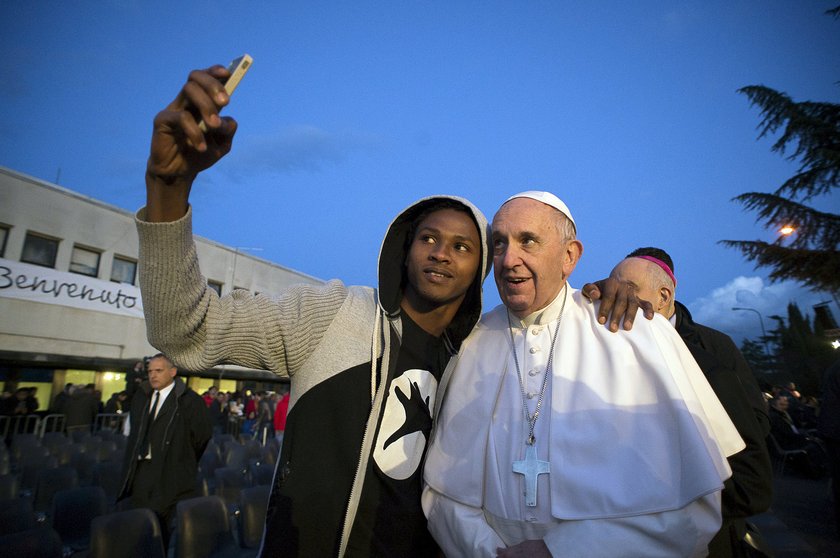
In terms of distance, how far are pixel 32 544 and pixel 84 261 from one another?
22716 mm

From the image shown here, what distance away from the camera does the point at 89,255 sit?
21594 mm

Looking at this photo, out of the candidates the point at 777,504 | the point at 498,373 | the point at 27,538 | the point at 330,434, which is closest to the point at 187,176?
the point at 330,434

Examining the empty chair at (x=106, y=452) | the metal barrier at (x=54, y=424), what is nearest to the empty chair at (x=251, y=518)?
the empty chair at (x=106, y=452)

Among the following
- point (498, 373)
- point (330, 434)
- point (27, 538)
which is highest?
point (498, 373)

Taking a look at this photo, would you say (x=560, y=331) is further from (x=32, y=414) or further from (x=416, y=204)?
(x=32, y=414)

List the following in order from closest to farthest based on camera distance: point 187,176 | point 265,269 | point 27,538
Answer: point 187,176 → point 27,538 → point 265,269

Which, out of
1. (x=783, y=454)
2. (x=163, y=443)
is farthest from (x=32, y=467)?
(x=783, y=454)

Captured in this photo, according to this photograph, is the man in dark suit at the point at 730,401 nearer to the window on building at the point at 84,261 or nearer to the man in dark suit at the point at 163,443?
the man in dark suit at the point at 163,443

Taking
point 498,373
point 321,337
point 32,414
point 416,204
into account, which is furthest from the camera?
point 32,414

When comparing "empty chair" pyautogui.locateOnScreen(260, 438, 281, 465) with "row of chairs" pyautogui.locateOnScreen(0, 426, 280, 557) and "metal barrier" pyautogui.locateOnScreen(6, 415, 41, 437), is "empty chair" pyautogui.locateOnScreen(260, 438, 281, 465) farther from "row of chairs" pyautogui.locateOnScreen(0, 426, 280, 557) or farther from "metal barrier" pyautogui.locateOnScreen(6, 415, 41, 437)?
"metal barrier" pyautogui.locateOnScreen(6, 415, 41, 437)

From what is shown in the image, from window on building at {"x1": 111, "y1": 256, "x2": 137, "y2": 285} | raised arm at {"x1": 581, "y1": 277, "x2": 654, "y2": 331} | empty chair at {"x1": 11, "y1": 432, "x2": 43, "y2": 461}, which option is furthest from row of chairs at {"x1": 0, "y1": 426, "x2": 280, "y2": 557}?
window on building at {"x1": 111, "y1": 256, "x2": 137, "y2": 285}

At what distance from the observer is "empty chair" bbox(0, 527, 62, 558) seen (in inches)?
116

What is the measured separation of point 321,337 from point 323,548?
77 cm

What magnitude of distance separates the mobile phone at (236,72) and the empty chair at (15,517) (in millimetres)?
4690
